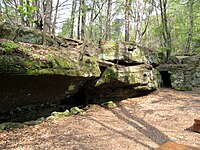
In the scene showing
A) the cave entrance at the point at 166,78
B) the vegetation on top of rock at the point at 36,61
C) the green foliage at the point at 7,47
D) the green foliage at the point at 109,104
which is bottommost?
the green foliage at the point at 109,104

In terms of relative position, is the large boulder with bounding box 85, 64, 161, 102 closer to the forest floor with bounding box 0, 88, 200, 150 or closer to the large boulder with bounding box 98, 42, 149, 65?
the large boulder with bounding box 98, 42, 149, 65

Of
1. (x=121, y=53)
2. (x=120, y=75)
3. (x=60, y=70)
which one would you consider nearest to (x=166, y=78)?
(x=121, y=53)

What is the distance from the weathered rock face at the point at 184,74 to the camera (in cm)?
1068

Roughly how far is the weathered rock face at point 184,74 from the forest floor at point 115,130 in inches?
121

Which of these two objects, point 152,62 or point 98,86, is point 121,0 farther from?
point 98,86

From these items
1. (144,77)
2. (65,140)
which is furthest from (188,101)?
(65,140)

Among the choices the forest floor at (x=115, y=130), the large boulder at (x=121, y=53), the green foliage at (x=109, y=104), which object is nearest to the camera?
the forest floor at (x=115, y=130)

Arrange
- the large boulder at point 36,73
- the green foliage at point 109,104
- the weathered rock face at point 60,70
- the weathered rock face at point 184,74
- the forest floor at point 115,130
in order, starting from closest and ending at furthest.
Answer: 1. the forest floor at point 115,130
2. the large boulder at point 36,73
3. the weathered rock face at point 60,70
4. the green foliage at point 109,104
5. the weathered rock face at point 184,74

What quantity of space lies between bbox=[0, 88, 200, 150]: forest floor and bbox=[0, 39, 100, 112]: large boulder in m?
1.06

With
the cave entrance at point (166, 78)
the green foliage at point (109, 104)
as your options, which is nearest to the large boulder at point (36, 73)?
the green foliage at point (109, 104)

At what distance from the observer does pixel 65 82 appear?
607 centimetres

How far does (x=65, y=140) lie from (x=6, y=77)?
7.07 feet

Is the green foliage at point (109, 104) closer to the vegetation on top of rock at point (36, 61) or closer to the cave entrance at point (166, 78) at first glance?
the vegetation on top of rock at point (36, 61)

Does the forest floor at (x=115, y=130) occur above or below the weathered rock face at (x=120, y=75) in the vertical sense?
below
